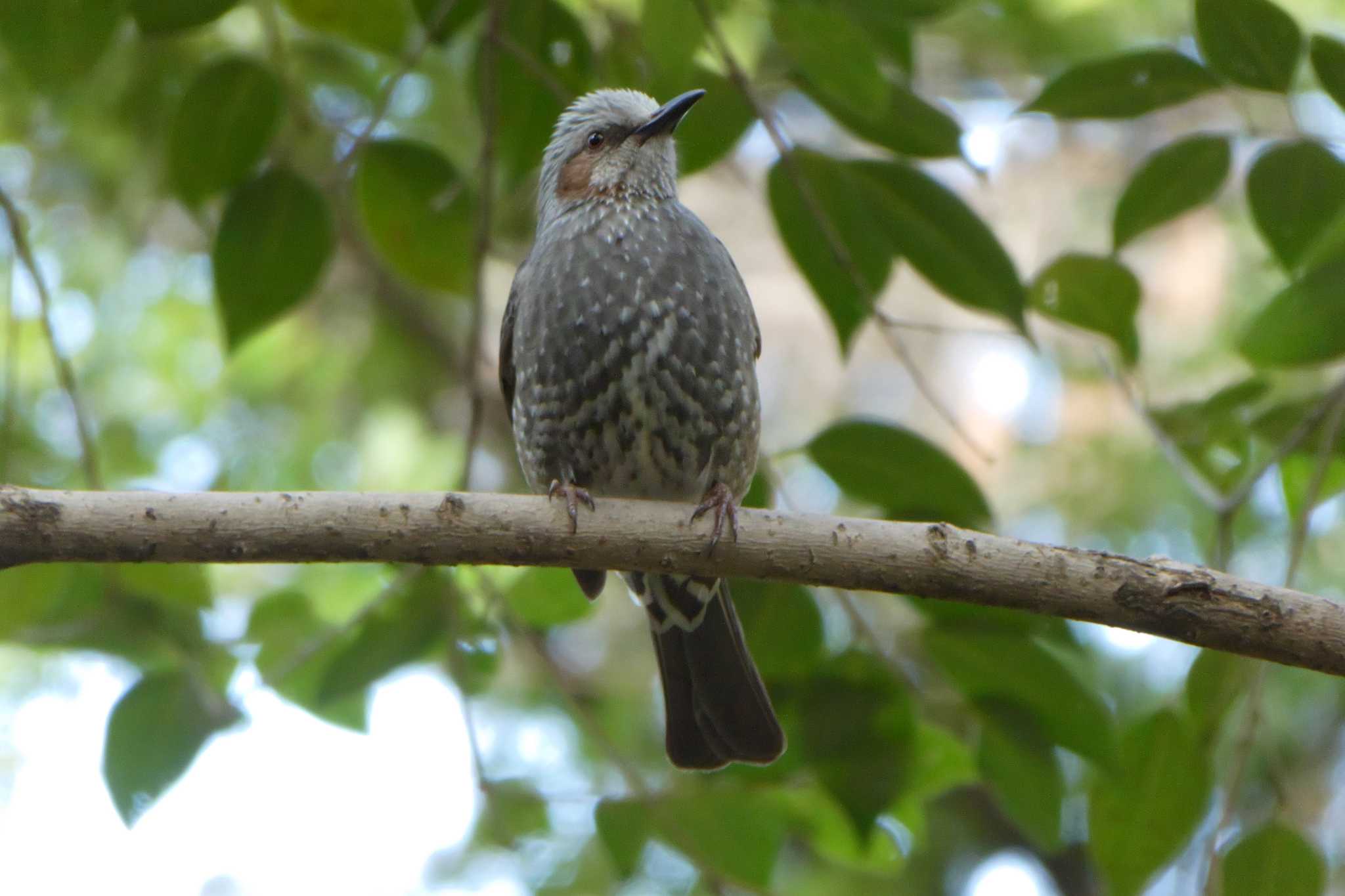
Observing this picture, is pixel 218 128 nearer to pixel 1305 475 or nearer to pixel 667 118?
pixel 667 118

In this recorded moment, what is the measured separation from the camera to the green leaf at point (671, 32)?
2.50m

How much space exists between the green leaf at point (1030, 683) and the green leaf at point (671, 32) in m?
1.34

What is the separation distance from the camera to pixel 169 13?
277cm

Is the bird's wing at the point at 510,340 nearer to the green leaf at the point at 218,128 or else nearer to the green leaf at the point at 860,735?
the green leaf at the point at 218,128

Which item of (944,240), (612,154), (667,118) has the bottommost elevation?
(612,154)

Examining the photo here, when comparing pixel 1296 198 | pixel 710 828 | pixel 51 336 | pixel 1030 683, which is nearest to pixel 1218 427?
pixel 1296 198

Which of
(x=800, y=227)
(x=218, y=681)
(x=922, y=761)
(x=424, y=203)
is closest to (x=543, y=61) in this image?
(x=424, y=203)

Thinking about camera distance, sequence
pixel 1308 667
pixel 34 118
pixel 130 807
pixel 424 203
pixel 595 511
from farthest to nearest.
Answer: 1. pixel 34 118
2. pixel 424 203
3. pixel 130 807
4. pixel 595 511
5. pixel 1308 667

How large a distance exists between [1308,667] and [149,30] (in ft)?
8.44

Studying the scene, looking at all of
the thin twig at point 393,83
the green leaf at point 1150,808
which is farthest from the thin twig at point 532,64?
the green leaf at point 1150,808

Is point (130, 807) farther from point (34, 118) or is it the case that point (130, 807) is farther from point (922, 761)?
point (34, 118)

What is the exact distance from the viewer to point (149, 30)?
278cm

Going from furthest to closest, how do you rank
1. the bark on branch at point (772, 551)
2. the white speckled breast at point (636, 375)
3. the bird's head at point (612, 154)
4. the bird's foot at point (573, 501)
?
the bird's head at point (612, 154) → the white speckled breast at point (636, 375) → the bird's foot at point (573, 501) → the bark on branch at point (772, 551)

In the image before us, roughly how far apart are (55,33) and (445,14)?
31.3 inches
